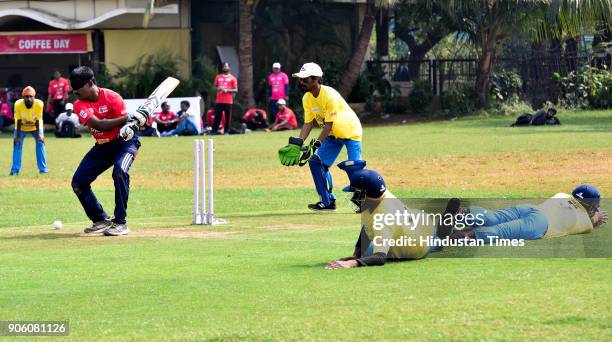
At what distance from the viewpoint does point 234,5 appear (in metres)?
42.7

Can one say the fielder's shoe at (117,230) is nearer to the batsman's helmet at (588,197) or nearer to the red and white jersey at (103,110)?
the red and white jersey at (103,110)

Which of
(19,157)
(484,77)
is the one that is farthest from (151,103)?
(484,77)

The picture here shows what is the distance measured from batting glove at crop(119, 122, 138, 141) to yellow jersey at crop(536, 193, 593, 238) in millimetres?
5422

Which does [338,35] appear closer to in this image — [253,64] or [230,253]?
[253,64]

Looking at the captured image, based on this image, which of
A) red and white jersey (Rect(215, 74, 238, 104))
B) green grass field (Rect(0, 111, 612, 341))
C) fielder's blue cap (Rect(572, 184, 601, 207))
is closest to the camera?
green grass field (Rect(0, 111, 612, 341))

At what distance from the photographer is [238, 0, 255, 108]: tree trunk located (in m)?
39.2

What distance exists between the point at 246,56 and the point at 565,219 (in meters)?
29.9

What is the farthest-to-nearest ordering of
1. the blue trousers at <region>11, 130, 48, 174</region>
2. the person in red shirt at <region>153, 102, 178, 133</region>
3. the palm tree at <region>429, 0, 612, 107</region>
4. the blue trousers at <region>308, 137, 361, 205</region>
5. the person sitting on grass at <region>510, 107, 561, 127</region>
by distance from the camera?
the palm tree at <region>429, 0, 612, 107</region>
the person in red shirt at <region>153, 102, 178, 133</region>
the person sitting on grass at <region>510, 107, 561, 127</region>
the blue trousers at <region>11, 130, 48, 174</region>
the blue trousers at <region>308, 137, 361, 205</region>

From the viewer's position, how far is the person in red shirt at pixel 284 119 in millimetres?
37219

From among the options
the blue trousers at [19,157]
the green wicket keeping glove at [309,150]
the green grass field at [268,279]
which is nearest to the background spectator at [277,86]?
the blue trousers at [19,157]

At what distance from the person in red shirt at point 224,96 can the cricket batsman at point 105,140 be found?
21467 millimetres

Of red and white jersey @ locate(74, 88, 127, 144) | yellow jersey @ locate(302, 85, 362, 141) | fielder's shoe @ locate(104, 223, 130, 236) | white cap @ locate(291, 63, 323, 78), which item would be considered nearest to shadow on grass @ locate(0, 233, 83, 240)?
fielder's shoe @ locate(104, 223, 130, 236)

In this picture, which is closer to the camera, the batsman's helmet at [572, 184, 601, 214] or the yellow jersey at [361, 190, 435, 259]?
the yellow jersey at [361, 190, 435, 259]

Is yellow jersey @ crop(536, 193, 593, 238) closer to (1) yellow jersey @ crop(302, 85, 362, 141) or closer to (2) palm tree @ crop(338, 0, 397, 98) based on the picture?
(1) yellow jersey @ crop(302, 85, 362, 141)
